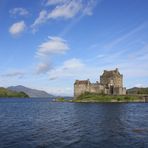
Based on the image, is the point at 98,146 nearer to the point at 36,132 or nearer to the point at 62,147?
the point at 62,147

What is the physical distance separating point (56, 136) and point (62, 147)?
31.3ft

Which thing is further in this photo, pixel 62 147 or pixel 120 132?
pixel 120 132

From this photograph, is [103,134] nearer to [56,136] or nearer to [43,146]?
[56,136]

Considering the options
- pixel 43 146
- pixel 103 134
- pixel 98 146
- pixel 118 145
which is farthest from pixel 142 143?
pixel 43 146

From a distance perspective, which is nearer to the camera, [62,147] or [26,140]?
[62,147]

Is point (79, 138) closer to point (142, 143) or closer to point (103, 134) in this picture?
point (103, 134)

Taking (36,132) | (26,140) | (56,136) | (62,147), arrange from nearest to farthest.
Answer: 1. (62,147)
2. (26,140)
3. (56,136)
4. (36,132)

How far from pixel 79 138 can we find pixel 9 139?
12616mm

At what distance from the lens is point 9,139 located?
46938 millimetres

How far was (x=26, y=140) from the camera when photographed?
4594cm

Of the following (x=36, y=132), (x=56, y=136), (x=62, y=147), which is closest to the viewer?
(x=62, y=147)

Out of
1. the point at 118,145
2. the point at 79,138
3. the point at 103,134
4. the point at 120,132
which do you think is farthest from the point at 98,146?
the point at 120,132

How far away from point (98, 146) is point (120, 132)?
47.3 ft

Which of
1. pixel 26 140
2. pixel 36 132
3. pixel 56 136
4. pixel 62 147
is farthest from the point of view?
pixel 36 132
